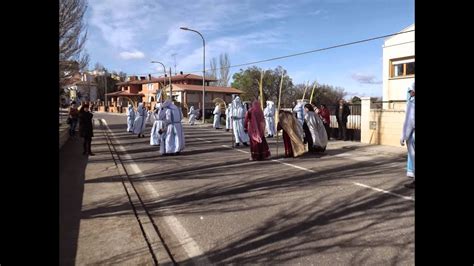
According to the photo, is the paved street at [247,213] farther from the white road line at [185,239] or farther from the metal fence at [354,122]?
the metal fence at [354,122]

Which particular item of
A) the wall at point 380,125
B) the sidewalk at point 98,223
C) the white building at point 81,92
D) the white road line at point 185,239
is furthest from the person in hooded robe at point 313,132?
the white building at point 81,92

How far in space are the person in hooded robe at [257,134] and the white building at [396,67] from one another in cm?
1564

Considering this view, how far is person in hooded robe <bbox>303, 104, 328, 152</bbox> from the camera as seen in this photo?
14.5 metres

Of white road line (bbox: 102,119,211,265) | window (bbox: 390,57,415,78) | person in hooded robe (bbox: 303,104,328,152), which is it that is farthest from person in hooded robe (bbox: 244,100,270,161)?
window (bbox: 390,57,415,78)

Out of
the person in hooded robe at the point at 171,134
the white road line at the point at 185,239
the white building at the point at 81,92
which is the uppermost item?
the white building at the point at 81,92

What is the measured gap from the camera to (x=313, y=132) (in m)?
14.5

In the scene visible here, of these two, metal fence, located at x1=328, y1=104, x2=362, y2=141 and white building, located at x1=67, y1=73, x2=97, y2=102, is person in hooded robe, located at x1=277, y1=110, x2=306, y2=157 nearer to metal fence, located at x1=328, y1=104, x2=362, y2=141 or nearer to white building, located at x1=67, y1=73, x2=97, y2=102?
metal fence, located at x1=328, y1=104, x2=362, y2=141

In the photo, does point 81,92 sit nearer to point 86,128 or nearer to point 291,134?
point 86,128

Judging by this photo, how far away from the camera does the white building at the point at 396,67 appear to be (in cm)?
2625

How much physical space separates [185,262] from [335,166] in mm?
7651

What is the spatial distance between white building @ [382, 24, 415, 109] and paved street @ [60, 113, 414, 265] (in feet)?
52.3

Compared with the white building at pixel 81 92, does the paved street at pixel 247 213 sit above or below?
below
